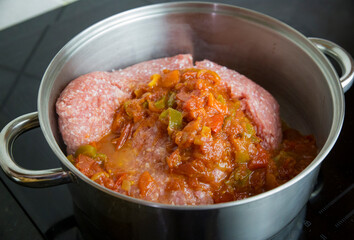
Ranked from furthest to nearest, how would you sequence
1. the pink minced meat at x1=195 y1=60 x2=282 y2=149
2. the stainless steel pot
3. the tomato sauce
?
the pink minced meat at x1=195 y1=60 x2=282 y2=149
the tomato sauce
the stainless steel pot

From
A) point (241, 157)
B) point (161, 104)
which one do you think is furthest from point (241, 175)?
point (161, 104)

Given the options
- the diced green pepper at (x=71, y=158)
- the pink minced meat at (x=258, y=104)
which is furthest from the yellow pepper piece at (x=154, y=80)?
the diced green pepper at (x=71, y=158)

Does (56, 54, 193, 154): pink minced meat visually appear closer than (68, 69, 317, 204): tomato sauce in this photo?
No

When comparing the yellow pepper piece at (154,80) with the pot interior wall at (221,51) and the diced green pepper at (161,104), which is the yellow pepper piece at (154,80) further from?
the pot interior wall at (221,51)

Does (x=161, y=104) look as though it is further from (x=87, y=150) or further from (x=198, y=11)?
(x=198, y=11)

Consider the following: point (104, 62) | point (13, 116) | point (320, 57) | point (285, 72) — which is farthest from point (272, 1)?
point (13, 116)

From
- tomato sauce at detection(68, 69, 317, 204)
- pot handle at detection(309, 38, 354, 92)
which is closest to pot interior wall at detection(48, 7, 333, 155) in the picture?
pot handle at detection(309, 38, 354, 92)

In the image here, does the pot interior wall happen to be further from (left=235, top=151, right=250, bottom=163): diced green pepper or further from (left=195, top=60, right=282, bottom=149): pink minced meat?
(left=235, top=151, right=250, bottom=163): diced green pepper
